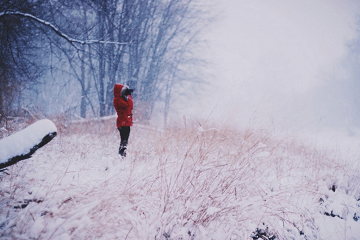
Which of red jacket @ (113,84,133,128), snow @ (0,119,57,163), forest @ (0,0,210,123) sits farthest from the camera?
forest @ (0,0,210,123)

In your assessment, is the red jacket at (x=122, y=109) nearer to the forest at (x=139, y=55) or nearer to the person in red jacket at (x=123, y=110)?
the person in red jacket at (x=123, y=110)

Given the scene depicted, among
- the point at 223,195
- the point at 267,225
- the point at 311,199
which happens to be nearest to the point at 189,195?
the point at 223,195

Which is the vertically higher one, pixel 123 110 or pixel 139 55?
pixel 139 55

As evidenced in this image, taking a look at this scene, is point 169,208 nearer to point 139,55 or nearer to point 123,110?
point 123,110

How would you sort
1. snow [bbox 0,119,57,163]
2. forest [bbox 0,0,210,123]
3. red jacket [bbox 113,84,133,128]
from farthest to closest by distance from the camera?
forest [bbox 0,0,210,123] → red jacket [bbox 113,84,133,128] → snow [bbox 0,119,57,163]

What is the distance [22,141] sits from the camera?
1099 mm

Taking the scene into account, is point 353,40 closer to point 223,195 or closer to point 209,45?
point 209,45

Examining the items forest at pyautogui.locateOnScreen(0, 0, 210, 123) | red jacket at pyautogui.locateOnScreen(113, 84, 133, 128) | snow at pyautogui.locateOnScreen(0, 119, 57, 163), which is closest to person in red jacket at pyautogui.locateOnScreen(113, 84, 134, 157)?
red jacket at pyautogui.locateOnScreen(113, 84, 133, 128)

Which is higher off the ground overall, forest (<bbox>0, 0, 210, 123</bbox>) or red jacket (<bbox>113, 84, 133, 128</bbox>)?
forest (<bbox>0, 0, 210, 123</bbox>)

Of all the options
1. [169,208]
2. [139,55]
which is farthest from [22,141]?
[139,55]

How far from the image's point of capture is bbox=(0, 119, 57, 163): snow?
1071mm

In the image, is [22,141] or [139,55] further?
[139,55]

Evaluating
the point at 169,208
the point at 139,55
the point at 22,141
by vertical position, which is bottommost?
the point at 169,208

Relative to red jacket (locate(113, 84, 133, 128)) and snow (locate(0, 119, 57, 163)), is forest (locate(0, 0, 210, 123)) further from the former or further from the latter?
snow (locate(0, 119, 57, 163))
